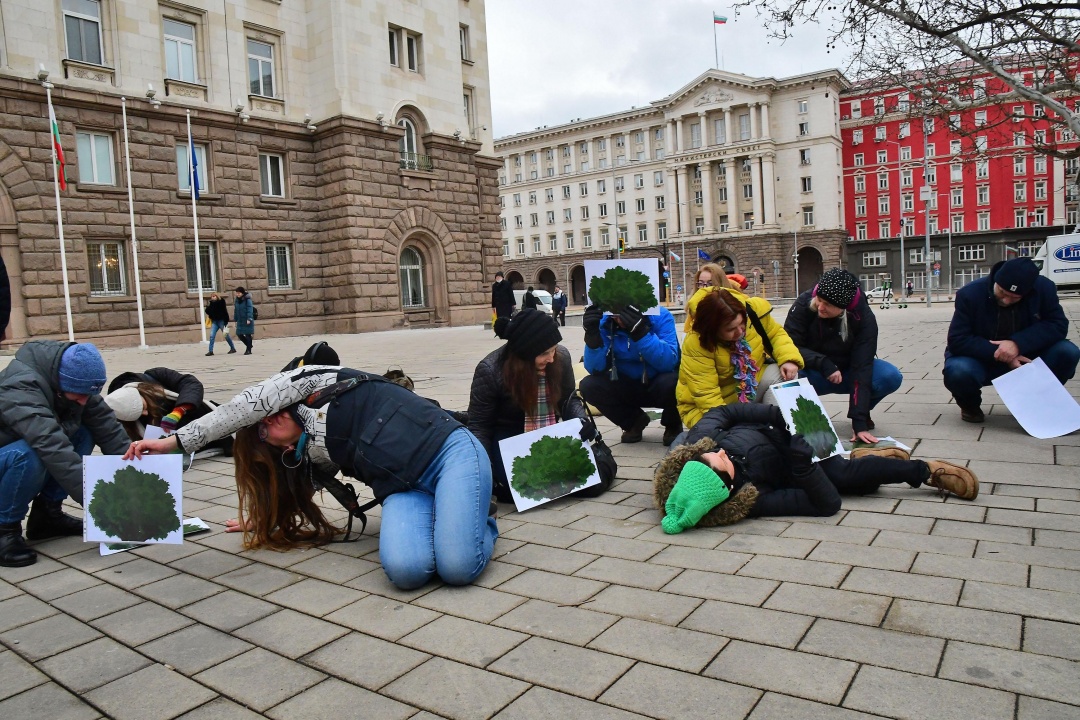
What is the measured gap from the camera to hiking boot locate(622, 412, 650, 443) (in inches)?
265

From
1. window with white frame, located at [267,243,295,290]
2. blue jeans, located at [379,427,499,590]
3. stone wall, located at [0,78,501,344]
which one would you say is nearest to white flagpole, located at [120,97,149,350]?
stone wall, located at [0,78,501,344]

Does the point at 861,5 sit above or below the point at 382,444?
above

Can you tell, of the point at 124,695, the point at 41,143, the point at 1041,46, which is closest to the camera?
the point at 124,695

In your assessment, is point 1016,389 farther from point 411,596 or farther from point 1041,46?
point 1041,46

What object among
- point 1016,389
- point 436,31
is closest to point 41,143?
point 436,31

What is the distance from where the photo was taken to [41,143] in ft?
64.6

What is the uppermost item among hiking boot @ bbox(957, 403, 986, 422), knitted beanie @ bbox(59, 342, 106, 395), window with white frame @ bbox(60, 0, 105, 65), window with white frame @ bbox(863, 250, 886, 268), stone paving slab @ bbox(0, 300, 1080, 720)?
window with white frame @ bbox(60, 0, 105, 65)

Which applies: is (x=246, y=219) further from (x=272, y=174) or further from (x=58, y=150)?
(x=58, y=150)

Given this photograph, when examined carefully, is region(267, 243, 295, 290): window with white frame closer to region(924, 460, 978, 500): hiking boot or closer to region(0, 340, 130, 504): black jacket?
region(0, 340, 130, 504): black jacket

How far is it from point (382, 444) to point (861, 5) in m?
10.4

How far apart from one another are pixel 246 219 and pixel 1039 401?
2269 centimetres

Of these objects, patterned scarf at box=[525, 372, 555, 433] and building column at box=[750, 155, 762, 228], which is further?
building column at box=[750, 155, 762, 228]

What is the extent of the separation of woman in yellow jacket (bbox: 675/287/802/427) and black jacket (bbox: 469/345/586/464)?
0.74 metres

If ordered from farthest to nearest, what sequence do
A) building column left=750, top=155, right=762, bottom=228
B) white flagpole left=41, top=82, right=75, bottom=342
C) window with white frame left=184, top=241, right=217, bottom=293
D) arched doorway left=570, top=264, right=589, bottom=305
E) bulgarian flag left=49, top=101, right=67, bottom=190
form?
1. arched doorway left=570, top=264, right=589, bottom=305
2. building column left=750, top=155, right=762, bottom=228
3. window with white frame left=184, top=241, right=217, bottom=293
4. white flagpole left=41, top=82, right=75, bottom=342
5. bulgarian flag left=49, top=101, right=67, bottom=190
